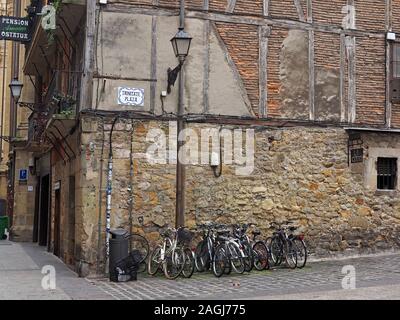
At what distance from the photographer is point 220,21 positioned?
1342 cm

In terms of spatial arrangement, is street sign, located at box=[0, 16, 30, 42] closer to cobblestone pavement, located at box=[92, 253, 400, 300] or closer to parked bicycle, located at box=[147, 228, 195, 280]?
parked bicycle, located at box=[147, 228, 195, 280]

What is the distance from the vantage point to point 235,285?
10.6 meters

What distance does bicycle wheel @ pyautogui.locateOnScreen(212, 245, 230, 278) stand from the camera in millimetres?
11656

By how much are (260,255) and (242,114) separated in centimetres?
323

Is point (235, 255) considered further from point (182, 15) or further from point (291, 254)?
point (182, 15)

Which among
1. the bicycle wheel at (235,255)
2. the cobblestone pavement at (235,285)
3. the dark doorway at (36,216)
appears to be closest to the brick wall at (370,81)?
the cobblestone pavement at (235,285)

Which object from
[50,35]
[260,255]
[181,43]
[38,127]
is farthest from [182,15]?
[38,127]

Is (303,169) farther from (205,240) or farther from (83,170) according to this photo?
(83,170)

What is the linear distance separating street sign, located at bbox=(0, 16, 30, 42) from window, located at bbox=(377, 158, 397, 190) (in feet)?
37.4

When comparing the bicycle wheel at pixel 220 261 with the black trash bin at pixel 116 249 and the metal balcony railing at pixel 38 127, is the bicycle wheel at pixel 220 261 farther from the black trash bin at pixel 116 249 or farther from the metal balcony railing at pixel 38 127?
the metal balcony railing at pixel 38 127

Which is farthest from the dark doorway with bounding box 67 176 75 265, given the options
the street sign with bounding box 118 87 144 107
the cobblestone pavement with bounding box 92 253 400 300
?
the cobblestone pavement with bounding box 92 253 400 300

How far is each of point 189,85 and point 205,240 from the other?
347 cm
